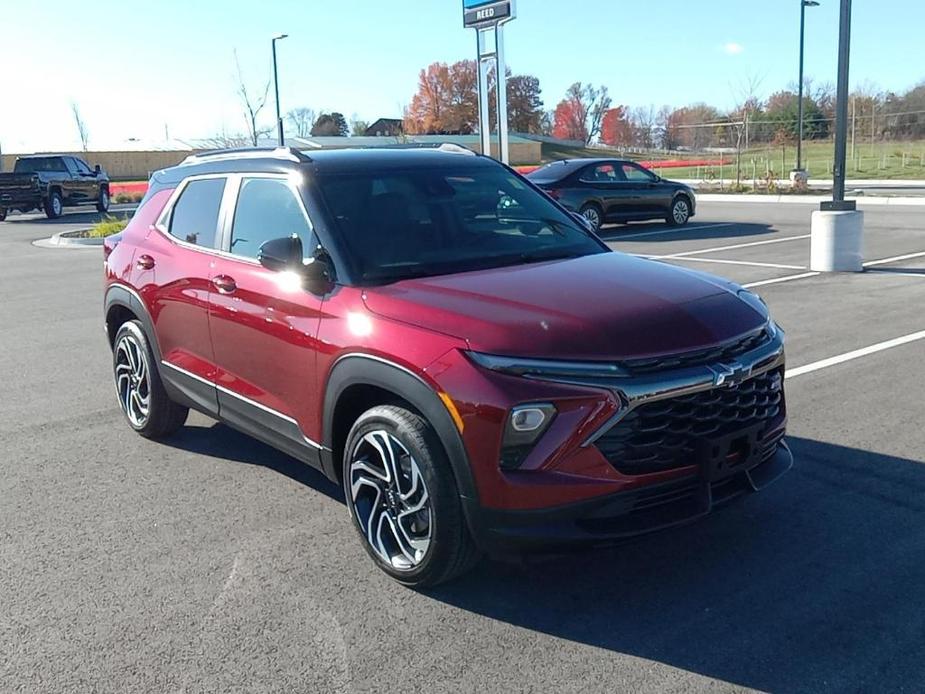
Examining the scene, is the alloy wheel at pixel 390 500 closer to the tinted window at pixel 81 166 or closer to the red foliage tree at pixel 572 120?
the tinted window at pixel 81 166

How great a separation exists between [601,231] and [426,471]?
16381 millimetres

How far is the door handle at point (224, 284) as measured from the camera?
4871 millimetres

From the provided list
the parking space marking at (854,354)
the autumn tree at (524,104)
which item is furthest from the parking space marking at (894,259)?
the autumn tree at (524,104)

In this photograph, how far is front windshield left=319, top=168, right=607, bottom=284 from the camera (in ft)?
14.4

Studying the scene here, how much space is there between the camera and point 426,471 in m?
3.64

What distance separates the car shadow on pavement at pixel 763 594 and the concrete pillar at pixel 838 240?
7961mm

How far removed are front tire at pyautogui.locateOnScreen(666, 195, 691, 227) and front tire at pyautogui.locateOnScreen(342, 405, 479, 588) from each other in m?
16.8

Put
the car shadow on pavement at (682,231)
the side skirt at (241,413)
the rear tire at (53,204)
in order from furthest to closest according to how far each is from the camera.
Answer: the rear tire at (53,204), the car shadow on pavement at (682,231), the side skirt at (241,413)

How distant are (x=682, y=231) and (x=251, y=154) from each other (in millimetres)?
14915

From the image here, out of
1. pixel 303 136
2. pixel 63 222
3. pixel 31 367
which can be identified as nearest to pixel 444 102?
pixel 303 136

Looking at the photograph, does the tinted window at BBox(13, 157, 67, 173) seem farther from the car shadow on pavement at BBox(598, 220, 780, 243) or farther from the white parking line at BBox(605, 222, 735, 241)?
the white parking line at BBox(605, 222, 735, 241)

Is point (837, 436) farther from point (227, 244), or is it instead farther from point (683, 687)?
point (227, 244)

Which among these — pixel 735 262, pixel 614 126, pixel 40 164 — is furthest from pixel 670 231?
pixel 614 126

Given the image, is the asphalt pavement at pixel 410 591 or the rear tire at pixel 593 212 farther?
the rear tire at pixel 593 212
